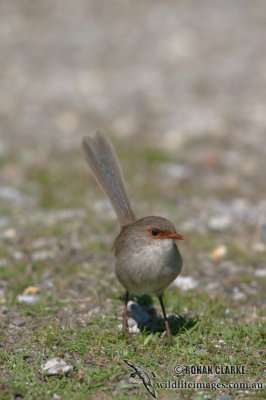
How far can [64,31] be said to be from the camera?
56.1ft

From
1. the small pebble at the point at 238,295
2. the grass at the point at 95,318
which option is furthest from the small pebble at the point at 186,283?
the small pebble at the point at 238,295

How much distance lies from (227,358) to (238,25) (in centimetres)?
1416

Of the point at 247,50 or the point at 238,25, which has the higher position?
the point at 238,25

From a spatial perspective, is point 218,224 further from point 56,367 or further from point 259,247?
point 56,367

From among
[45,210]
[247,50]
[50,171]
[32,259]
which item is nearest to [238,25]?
[247,50]

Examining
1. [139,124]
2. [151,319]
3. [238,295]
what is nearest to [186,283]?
[238,295]

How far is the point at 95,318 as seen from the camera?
573cm

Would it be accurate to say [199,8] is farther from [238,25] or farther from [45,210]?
[45,210]

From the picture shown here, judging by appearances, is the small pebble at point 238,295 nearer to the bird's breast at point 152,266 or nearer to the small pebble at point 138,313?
the small pebble at point 138,313

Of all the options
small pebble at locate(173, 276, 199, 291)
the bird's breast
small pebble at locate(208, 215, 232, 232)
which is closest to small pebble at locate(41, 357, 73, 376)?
the bird's breast

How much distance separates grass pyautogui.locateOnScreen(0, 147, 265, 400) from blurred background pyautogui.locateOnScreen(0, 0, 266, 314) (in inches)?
1.8

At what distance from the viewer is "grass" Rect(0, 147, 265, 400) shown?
4.50 m

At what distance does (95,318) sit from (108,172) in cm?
170

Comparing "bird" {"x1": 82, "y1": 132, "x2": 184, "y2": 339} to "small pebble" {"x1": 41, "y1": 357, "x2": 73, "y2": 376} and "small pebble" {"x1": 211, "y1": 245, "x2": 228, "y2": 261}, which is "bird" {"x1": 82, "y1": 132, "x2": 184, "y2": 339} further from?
"small pebble" {"x1": 211, "y1": 245, "x2": 228, "y2": 261}
